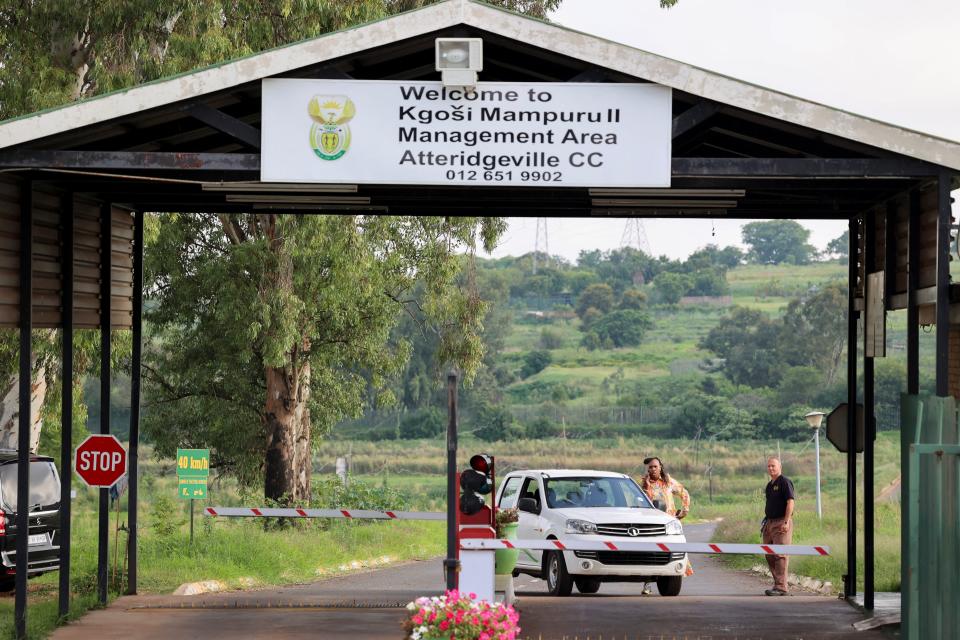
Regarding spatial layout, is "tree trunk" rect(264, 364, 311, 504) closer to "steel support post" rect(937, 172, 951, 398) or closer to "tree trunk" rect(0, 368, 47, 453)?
"tree trunk" rect(0, 368, 47, 453)

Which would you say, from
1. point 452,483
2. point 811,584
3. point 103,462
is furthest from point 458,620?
point 811,584

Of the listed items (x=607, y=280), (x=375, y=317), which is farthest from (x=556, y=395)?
(x=375, y=317)

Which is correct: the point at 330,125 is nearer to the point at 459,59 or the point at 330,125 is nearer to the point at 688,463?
the point at 459,59

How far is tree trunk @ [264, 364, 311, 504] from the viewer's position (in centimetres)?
3127

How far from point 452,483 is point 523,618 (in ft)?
15.1

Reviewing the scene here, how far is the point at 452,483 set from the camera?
9.91 metres

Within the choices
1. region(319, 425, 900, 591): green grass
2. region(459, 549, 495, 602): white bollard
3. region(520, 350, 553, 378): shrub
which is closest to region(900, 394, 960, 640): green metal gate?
region(459, 549, 495, 602): white bollard

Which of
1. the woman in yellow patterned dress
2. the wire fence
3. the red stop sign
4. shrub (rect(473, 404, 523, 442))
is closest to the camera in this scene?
the red stop sign

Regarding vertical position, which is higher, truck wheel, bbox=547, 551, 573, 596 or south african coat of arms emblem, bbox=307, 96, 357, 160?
south african coat of arms emblem, bbox=307, 96, 357, 160

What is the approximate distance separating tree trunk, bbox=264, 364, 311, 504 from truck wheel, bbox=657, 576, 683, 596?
1442 centimetres

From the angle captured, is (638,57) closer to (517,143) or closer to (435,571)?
(517,143)

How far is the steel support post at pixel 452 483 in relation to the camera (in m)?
9.57

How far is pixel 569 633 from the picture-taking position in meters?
13.2

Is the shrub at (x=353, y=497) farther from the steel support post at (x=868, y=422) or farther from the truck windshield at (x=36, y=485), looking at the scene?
the steel support post at (x=868, y=422)
